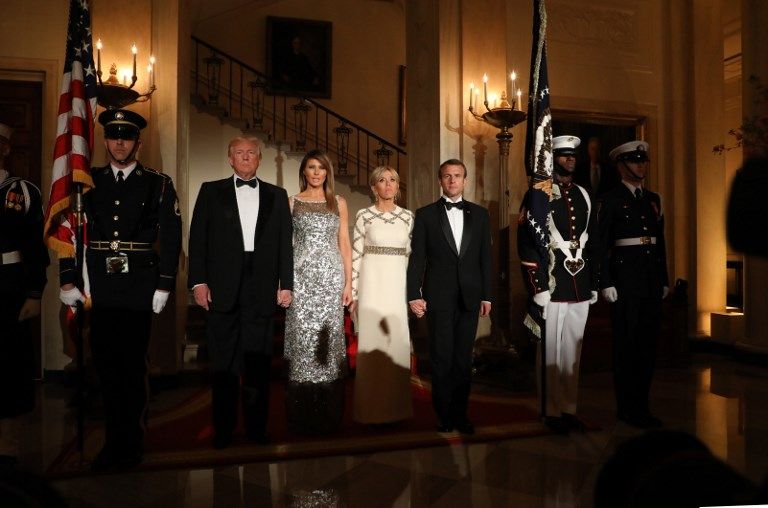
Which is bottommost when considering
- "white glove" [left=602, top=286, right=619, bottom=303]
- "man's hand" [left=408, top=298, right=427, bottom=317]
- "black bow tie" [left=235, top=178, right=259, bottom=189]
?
"man's hand" [left=408, top=298, right=427, bottom=317]

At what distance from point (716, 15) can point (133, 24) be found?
252 inches

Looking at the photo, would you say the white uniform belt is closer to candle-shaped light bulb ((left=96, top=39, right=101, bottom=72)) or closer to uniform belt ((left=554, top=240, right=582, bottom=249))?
uniform belt ((left=554, top=240, right=582, bottom=249))

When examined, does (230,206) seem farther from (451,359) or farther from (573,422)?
(573,422)

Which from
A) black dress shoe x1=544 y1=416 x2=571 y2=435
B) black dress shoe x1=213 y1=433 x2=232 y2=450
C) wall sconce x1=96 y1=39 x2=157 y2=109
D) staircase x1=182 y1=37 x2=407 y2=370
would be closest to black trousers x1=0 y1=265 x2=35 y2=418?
black dress shoe x1=213 y1=433 x2=232 y2=450

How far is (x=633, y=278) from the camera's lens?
12.9ft

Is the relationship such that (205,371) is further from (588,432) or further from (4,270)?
(588,432)

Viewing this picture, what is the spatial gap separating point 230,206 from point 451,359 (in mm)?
1631

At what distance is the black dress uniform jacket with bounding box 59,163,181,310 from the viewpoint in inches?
121

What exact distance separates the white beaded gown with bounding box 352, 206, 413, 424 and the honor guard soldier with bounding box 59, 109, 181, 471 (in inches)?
46.8

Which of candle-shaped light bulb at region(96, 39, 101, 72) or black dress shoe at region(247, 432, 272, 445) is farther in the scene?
candle-shaped light bulb at region(96, 39, 101, 72)

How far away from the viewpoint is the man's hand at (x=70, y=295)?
9.91 ft

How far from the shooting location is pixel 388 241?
12.2 ft

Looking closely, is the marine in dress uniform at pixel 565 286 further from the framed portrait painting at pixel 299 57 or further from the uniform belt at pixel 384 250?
the framed portrait painting at pixel 299 57

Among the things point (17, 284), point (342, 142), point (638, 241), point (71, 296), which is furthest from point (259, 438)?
point (342, 142)
